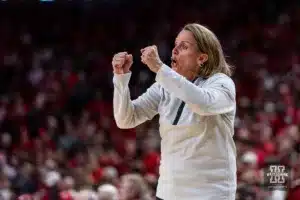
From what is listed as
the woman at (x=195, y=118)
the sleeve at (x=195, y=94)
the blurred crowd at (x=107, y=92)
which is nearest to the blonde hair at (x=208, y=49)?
the woman at (x=195, y=118)

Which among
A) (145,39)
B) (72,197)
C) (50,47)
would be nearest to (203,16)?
(145,39)

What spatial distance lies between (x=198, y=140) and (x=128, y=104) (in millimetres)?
372

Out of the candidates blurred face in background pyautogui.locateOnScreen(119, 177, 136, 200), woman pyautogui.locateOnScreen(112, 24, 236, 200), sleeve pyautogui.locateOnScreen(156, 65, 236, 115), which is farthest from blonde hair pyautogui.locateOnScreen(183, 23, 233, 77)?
blurred face in background pyautogui.locateOnScreen(119, 177, 136, 200)

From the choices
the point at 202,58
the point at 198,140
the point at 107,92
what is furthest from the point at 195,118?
the point at 107,92

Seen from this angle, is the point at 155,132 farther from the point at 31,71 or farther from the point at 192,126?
the point at 192,126

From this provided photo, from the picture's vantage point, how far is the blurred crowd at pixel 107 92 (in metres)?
6.11

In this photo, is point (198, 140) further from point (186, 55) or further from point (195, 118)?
point (186, 55)

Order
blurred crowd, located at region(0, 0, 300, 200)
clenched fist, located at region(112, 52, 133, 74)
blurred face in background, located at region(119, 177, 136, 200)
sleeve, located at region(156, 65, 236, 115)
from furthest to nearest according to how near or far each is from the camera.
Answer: blurred crowd, located at region(0, 0, 300, 200), blurred face in background, located at region(119, 177, 136, 200), clenched fist, located at region(112, 52, 133, 74), sleeve, located at region(156, 65, 236, 115)

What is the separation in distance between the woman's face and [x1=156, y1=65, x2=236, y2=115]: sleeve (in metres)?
0.17

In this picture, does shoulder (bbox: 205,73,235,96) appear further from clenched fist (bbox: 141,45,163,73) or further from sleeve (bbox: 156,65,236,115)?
clenched fist (bbox: 141,45,163,73)

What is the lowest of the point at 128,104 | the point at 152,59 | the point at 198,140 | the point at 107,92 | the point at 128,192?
the point at 128,192

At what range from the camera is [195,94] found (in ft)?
8.07

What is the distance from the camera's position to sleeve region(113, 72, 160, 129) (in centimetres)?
277

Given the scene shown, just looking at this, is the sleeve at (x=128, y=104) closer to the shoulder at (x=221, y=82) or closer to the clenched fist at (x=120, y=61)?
the clenched fist at (x=120, y=61)
